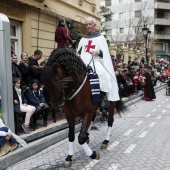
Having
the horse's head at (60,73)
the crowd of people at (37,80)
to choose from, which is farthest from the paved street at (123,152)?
the horse's head at (60,73)

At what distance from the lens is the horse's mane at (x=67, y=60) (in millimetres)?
4559

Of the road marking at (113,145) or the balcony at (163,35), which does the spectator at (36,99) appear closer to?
the road marking at (113,145)

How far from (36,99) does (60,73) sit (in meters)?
3.07

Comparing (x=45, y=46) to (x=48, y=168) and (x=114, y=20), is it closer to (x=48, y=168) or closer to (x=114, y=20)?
(x=48, y=168)

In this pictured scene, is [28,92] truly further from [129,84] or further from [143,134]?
[129,84]

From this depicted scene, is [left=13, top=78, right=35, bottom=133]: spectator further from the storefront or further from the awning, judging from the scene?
the awning

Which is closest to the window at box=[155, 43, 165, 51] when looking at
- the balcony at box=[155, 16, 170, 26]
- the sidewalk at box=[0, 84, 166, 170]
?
the balcony at box=[155, 16, 170, 26]

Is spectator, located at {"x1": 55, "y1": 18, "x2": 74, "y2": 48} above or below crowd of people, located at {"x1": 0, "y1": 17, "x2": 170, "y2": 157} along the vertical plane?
above

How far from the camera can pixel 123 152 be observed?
237 inches

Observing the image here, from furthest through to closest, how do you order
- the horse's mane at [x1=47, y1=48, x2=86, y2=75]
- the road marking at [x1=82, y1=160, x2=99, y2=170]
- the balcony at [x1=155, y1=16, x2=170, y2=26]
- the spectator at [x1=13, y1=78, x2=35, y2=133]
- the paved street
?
the balcony at [x1=155, y1=16, x2=170, y2=26]
the spectator at [x1=13, y1=78, x2=35, y2=133]
the paved street
the road marking at [x1=82, y1=160, x2=99, y2=170]
the horse's mane at [x1=47, y1=48, x2=86, y2=75]

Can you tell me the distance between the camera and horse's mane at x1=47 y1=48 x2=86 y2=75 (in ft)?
15.0

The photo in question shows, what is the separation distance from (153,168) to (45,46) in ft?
31.7

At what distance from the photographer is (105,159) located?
18.2 feet

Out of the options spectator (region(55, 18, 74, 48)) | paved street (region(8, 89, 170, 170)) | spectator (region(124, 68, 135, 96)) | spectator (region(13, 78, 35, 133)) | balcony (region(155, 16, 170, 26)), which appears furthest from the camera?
balcony (region(155, 16, 170, 26))
